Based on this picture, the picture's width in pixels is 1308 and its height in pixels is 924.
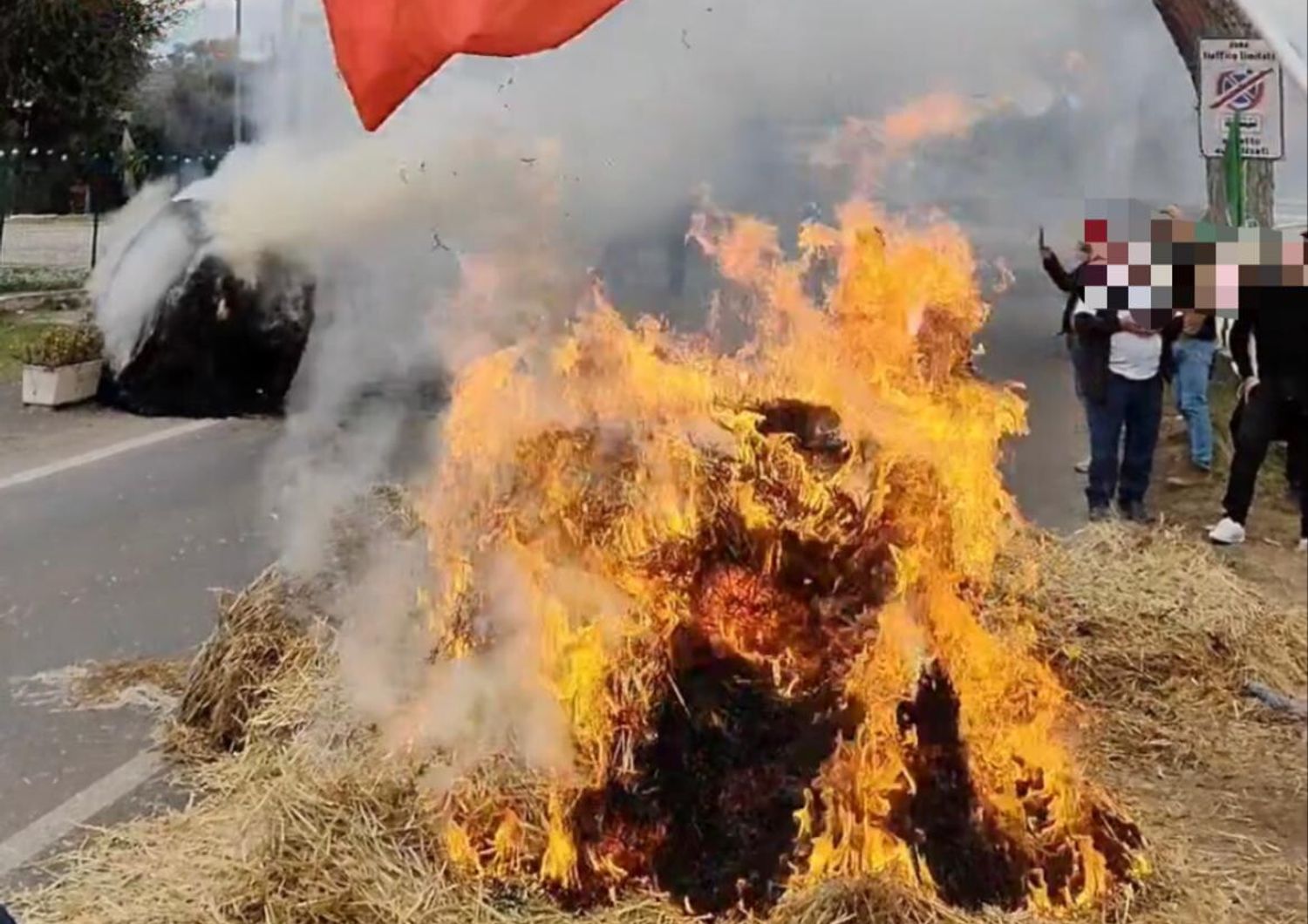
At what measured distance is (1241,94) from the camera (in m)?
3.64

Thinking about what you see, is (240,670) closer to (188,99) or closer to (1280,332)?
(188,99)

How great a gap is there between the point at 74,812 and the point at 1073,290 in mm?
3304

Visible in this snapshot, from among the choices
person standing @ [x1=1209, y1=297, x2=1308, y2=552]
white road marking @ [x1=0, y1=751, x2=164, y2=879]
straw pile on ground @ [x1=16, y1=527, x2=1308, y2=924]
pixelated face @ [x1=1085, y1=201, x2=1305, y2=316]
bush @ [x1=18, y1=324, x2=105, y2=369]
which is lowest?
white road marking @ [x1=0, y1=751, x2=164, y2=879]

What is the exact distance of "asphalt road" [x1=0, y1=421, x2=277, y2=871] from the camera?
13.9 ft

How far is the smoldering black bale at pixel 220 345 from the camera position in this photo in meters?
7.93

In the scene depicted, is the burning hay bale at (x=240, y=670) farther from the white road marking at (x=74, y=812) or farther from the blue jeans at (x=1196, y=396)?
the blue jeans at (x=1196, y=396)

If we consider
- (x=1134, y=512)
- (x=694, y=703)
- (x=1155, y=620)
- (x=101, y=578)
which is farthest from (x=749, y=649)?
(x=1134, y=512)

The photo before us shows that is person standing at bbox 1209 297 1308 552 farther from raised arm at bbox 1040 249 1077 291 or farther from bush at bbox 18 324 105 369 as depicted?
bush at bbox 18 324 105 369

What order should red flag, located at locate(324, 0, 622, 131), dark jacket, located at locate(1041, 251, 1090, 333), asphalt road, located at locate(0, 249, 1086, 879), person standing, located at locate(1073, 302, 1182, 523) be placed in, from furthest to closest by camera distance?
1. person standing, located at locate(1073, 302, 1182, 523)
2. asphalt road, located at locate(0, 249, 1086, 879)
3. dark jacket, located at locate(1041, 251, 1090, 333)
4. red flag, located at locate(324, 0, 622, 131)

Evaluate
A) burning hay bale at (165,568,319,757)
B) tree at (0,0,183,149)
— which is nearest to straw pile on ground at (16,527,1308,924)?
burning hay bale at (165,568,319,757)

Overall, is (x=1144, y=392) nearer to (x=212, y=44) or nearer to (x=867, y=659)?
(x=867, y=659)

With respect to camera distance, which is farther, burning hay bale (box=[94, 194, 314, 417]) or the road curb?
burning hay bale (box=[94, 194, 314, 417])

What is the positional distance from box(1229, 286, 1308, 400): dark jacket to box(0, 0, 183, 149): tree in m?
4.19

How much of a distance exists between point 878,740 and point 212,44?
4330mm
